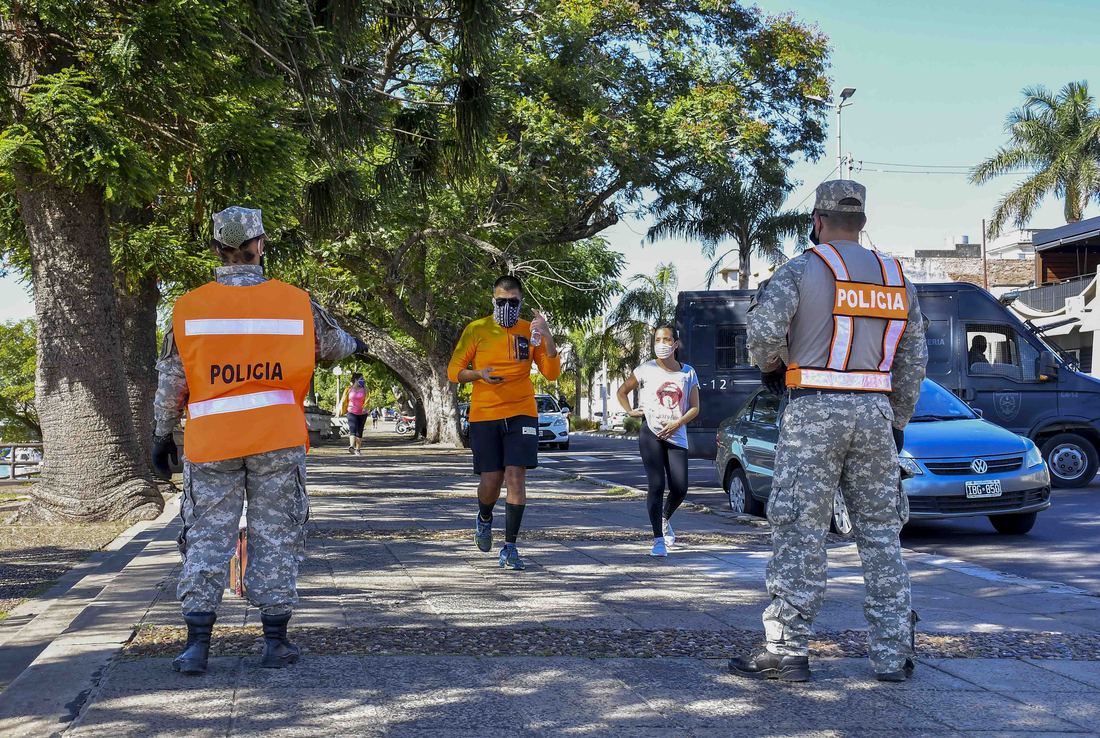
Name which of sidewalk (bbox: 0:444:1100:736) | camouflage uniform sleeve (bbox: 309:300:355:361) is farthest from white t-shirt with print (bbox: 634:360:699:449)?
camouflage uniform sleeve (bbox: 309:300:355:361)

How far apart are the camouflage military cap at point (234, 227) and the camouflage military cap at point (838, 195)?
2327 millimetres

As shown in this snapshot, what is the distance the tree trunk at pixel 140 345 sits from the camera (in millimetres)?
15648

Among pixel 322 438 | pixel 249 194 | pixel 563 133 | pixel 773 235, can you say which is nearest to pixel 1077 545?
pixel 249 194

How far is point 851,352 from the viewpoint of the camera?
471 centimetres

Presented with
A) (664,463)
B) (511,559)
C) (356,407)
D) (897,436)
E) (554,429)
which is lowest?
(554,429)

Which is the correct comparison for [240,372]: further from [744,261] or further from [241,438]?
[744,261]

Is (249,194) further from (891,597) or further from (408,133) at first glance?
(891,597)

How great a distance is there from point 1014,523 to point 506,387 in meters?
5.62

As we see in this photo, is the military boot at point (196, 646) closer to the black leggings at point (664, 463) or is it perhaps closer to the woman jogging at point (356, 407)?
the black leggings at point (664, 463)

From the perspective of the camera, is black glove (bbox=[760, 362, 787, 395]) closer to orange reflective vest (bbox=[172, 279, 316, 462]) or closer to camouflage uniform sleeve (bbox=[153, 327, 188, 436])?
orange reflective vest (bbox=[172, 279, 316, 462])

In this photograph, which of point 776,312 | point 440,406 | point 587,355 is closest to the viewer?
point 776,312

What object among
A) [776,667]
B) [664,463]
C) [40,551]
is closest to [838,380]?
[776,667]

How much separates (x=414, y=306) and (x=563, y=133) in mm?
12740

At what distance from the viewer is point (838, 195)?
4852 mm
